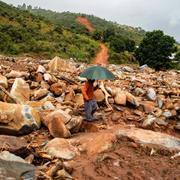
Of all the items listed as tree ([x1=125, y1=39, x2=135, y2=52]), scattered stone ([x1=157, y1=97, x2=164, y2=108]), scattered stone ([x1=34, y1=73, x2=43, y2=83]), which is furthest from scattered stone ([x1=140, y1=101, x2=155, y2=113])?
tree ([x1=125, y1=39, x2=135, y2=52])

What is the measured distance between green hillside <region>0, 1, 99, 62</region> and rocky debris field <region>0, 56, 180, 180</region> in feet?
58.2

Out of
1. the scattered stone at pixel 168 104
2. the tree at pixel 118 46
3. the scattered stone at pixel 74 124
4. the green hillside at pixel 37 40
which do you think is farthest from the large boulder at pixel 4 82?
the tree at pixel 118 46

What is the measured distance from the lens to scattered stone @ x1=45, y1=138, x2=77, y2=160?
600 cm

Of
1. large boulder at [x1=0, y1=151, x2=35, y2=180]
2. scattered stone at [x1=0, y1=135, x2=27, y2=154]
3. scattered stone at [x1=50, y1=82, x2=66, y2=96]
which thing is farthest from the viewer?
scattered stone at [x1=50, y1=82, x2=66, y2=96]

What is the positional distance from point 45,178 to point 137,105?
455 centimetres

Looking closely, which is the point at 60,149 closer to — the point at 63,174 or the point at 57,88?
the point at 63,174

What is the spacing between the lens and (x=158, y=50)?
1174 inches

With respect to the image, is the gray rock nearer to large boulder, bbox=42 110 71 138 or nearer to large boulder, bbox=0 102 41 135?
large boulder, bbox=42 110 71 138

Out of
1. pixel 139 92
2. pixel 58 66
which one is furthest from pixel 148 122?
pixel 58 66

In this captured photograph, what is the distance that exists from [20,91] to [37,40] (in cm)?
2475

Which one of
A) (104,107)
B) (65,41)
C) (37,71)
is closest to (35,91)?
(37,71)

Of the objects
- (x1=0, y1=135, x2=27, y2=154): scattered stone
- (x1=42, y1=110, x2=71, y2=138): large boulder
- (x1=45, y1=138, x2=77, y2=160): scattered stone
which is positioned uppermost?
(x1=42, y1=110, x2=71, y2=138): large boulder

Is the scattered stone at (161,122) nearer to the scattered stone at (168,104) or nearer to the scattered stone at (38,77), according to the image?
the scattered stone at (168,104)

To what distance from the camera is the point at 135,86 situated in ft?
35.4
